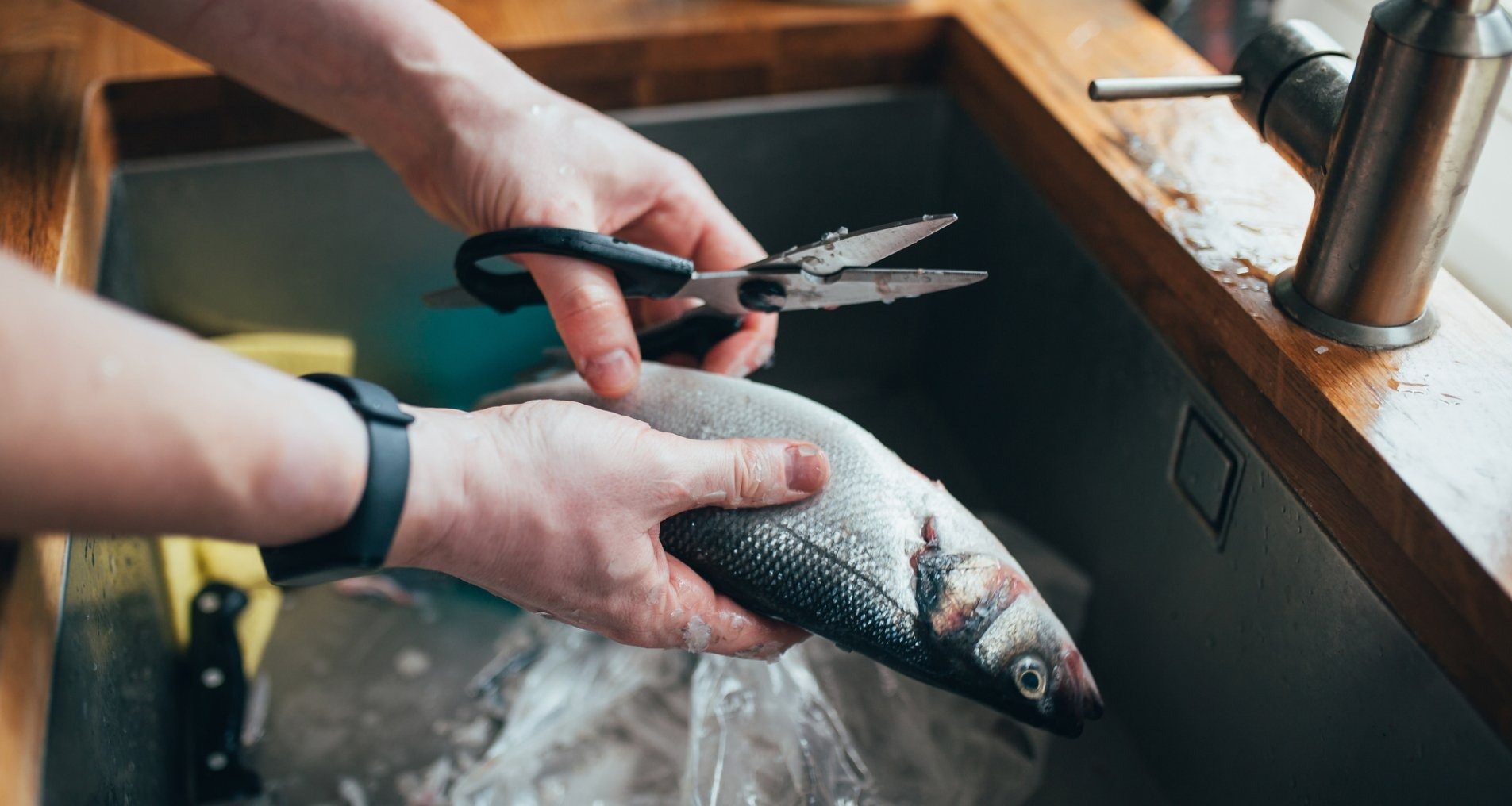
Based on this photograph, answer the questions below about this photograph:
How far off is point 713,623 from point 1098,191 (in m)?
0.43

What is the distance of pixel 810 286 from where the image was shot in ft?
2.30

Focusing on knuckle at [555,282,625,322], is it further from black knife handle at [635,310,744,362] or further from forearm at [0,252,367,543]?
Result: forearm at [0,252,367,543]

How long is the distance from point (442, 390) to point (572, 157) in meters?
0.41

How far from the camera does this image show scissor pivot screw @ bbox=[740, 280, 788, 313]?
0.71 metres

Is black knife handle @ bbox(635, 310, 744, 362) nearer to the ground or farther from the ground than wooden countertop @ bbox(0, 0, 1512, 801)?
nearer to the ground

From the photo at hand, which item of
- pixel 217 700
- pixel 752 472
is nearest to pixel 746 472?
pixel 752 472

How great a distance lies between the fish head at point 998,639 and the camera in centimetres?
65

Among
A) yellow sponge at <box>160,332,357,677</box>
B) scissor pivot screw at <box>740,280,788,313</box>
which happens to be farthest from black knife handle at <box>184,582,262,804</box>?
scissor pivot screw at <box>740,280,788,313</box>

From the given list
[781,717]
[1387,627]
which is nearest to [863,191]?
[781,717]

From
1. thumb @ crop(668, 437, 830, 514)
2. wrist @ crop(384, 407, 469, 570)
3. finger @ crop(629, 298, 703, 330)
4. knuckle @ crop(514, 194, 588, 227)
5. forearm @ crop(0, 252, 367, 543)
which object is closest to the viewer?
forearm @ crop(0, 252, 367, 543)

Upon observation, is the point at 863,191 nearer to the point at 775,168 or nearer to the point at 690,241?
the point at 775,168

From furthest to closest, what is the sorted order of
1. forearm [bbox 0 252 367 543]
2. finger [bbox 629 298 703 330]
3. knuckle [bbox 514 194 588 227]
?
finger [bbox 629 298 703 330] → knuckle [bbox 514 194 588 227] → forearm [bbox 0 252 367 543]

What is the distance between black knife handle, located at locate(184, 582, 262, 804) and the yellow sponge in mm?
17

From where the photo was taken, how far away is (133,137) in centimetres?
95
